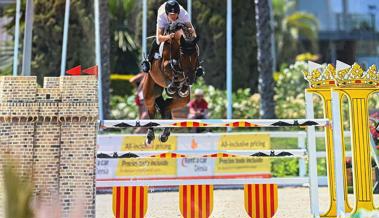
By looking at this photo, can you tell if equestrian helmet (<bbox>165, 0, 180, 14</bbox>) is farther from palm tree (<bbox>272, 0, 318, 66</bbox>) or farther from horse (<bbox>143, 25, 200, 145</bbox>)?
palm tree (<bbox>272, 0, 318, 66</bbox>)

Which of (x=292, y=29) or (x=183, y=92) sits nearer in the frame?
(x=183, y=92)

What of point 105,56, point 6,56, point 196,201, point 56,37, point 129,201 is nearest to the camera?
point 129,201

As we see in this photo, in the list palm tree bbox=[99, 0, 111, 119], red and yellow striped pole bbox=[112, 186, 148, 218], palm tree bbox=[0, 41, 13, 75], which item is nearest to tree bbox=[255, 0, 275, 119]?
palm tree bbox=[99, 0, 111, 119]

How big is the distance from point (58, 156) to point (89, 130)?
0.44 metres

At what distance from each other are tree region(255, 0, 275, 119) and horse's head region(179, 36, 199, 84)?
11110 millimetres

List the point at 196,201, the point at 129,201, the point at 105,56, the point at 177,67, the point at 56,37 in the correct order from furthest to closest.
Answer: the point at 56,37 < the point at 105,56 < the point at 177,67 < the point at 196,201 < the point at 129,201

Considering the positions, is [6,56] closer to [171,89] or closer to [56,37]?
[56,37]

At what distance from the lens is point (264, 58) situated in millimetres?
17406

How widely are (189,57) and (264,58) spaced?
11.3m

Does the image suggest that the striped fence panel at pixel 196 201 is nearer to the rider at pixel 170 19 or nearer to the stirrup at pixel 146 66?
the rider at pixel 170 19

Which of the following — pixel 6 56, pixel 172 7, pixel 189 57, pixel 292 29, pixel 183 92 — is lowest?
pixel 183 92

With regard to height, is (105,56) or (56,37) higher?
(56,37)

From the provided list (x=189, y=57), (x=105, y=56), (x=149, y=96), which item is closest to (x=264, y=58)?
(x=105, y=56)

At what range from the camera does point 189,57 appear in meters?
6.39
